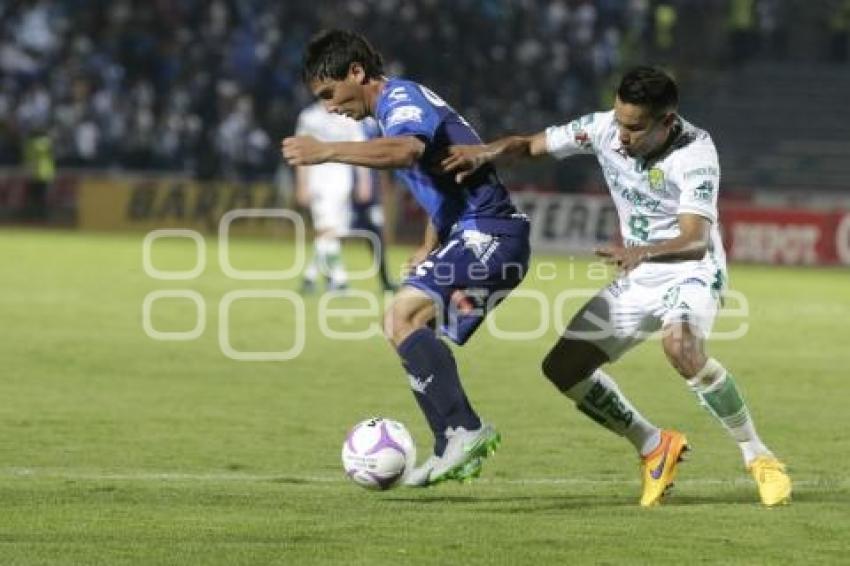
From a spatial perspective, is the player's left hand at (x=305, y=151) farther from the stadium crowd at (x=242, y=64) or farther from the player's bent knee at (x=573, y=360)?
the stadium crowd at (x=242, y=64)

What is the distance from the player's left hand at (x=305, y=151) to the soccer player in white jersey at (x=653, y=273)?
647 mm

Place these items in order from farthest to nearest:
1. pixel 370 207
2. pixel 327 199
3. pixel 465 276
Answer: pixel 370 207
pixel 327 199
pixel 465 276

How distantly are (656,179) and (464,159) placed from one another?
798 mm

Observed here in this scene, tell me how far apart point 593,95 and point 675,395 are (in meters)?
21.7

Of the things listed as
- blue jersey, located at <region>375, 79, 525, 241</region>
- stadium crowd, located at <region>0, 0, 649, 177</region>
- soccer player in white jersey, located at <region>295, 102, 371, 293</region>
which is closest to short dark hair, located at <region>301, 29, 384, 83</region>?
blue jersey, located at <region>375, 79, 525, 241</region>

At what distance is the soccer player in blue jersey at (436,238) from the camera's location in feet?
28.1

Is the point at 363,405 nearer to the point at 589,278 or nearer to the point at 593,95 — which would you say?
the point at 589,278

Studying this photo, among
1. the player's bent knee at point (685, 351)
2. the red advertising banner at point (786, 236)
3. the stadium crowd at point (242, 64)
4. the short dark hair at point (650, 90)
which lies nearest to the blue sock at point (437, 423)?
the player's bent knee at point (685, 351)

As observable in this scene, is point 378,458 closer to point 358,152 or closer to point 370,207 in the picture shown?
point 358,152

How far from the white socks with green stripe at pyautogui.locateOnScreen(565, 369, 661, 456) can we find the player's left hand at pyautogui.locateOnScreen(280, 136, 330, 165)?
1.58 m

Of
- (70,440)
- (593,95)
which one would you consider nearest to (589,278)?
(593,95)

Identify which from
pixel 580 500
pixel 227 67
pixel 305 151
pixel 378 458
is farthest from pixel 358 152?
pixel 227 67

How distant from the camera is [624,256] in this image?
805 cm

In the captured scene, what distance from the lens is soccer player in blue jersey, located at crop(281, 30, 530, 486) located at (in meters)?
8.55
